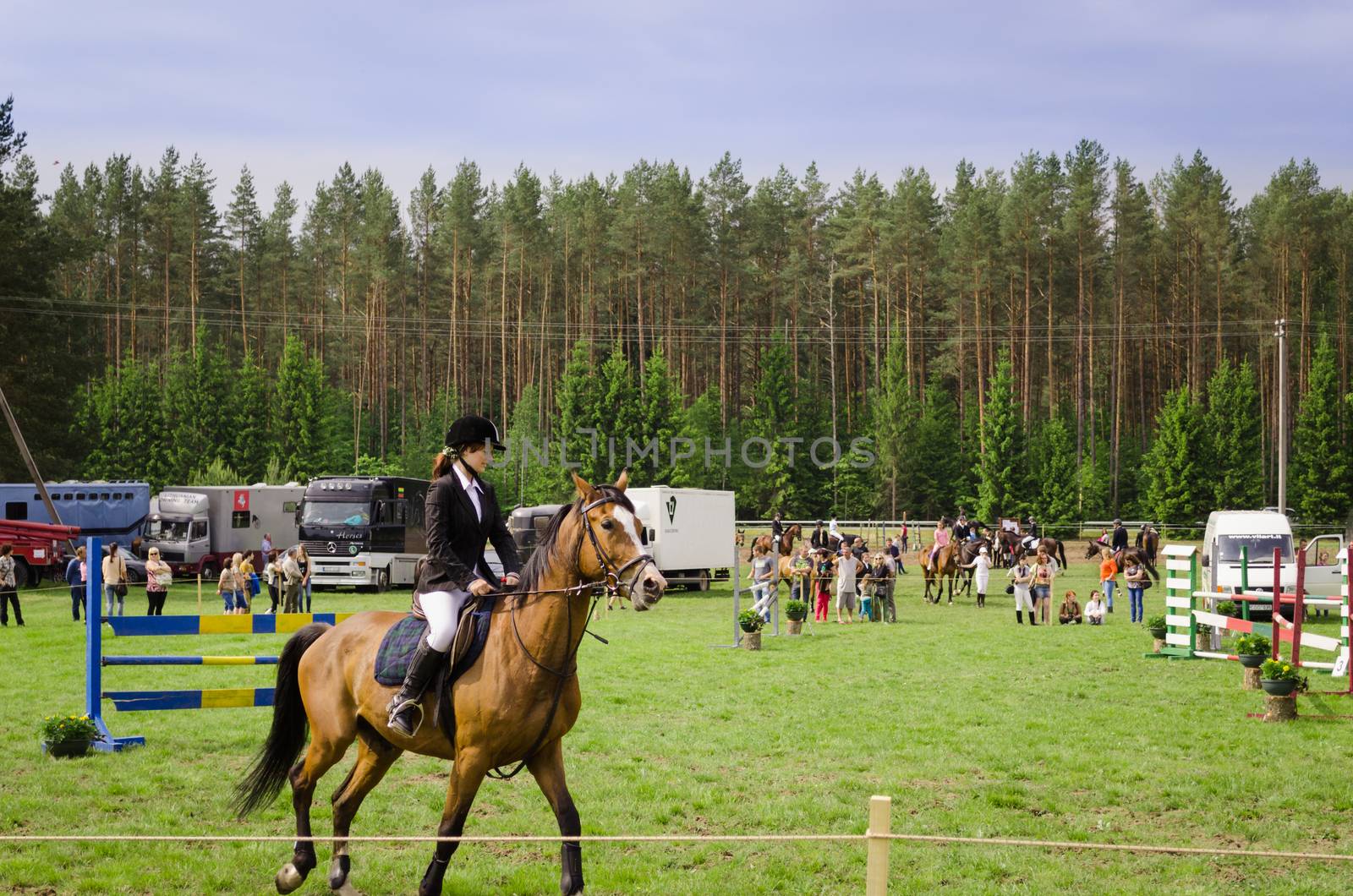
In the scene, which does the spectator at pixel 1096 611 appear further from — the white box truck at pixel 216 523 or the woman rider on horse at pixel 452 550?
the white box truck at pixel 216 523

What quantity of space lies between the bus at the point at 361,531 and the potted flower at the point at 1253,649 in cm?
2418

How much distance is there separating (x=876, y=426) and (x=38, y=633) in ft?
161

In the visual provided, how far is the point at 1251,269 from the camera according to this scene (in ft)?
224

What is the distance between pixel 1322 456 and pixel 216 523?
50.9 m

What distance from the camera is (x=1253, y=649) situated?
14242 millimetres

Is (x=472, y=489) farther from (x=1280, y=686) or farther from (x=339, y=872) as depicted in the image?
(x=1280, y=686)

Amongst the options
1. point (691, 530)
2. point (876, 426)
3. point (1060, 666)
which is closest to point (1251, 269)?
point (876, 426)

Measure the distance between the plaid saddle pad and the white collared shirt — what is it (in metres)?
0.51

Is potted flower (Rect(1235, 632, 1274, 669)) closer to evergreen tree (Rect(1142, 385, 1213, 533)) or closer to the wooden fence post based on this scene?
the wooden fence post

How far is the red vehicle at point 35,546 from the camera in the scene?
108ft

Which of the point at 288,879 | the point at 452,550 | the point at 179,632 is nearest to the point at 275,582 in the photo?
the point at 179,632

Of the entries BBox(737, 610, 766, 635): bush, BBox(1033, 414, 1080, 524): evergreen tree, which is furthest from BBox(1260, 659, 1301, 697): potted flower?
BBox(1033, 414, 1080, 524): evergreen tree

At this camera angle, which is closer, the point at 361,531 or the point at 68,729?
the point at 68,729

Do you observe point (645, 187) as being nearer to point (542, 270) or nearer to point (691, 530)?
point (542, 270)
